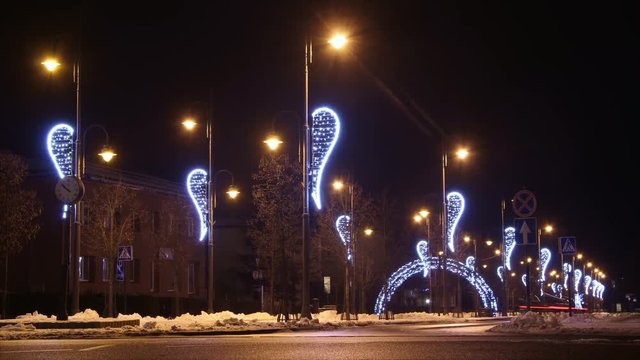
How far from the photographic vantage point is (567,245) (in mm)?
31922

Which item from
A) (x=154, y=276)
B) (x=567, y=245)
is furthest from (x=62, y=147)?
(x=154, y=276)

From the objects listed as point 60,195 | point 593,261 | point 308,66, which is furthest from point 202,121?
point 593,261

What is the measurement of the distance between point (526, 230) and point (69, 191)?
14.1 meters

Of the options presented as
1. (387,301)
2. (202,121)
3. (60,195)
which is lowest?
(387,301)

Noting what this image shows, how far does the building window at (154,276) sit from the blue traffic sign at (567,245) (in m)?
36.3

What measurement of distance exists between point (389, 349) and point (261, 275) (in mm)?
39203

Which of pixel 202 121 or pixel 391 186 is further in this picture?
pixel 391 186

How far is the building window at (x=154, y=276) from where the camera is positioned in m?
62.2

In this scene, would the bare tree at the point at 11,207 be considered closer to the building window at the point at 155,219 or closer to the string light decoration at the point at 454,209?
the building window at the point at 155,219

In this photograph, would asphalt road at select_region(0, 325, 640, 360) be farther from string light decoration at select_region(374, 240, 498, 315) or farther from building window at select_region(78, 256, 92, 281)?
building window at select_region(78, 256, 92, 281)

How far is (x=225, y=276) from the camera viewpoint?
7531cm

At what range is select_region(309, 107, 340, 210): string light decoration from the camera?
107ft

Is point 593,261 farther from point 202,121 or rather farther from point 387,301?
point 202,121

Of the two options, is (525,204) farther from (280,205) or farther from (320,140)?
(280,205)
